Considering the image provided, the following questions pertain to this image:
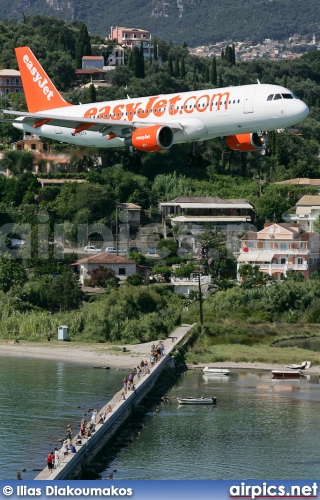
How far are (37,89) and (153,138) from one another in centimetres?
2177

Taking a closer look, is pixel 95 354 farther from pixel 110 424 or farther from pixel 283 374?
pixel 110 424

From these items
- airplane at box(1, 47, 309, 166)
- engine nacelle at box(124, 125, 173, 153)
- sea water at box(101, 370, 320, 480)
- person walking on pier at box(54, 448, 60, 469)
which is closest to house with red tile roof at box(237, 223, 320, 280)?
sea water at box(101, 370, 320, 480)

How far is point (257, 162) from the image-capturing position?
190 meters

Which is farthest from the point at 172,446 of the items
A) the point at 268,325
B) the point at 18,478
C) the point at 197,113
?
the point at 268,325

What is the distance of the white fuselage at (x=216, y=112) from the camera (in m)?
76.4

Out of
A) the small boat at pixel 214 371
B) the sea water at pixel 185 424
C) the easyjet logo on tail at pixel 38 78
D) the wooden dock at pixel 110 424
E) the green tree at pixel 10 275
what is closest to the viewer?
the wooden dock at pixel 110 424

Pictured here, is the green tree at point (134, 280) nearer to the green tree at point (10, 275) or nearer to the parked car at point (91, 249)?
the green tree at point (10, 275)

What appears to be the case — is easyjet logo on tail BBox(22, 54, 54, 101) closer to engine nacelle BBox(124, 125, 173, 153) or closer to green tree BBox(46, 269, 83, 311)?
engine nacelle BBox(124, 125, 173, 153)

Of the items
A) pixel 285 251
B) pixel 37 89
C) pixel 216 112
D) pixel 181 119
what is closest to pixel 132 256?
pixel 285 251

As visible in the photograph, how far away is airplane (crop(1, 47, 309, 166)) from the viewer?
7662cm

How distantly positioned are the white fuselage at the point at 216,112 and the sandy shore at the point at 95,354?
32.6 m

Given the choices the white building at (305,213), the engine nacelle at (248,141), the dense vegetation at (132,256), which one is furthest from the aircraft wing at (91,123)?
the white building at (305,213)

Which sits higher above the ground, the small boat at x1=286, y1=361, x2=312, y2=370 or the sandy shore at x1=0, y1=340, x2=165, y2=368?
the sandy shore at x1=0, y1=340, x2=165, y2=368

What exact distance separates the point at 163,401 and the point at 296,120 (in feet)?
98.1
